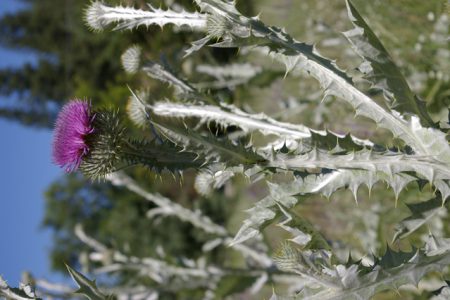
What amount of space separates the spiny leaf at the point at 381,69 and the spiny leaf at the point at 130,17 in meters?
0.66

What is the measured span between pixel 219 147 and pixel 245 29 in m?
0.48

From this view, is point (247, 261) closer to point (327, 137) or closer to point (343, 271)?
point (327, 137)

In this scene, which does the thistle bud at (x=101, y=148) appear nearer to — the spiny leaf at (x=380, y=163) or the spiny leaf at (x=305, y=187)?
the spiny leaf at (x=305, y=187)

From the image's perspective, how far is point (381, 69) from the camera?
7.48ft

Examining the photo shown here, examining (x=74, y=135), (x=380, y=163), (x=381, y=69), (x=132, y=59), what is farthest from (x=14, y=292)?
(x=381, y=69)

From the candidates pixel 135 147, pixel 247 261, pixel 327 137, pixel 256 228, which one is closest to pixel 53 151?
pixel 135 147

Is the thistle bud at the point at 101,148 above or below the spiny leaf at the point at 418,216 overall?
above

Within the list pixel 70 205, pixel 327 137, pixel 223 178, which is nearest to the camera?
A: pixel 327 137

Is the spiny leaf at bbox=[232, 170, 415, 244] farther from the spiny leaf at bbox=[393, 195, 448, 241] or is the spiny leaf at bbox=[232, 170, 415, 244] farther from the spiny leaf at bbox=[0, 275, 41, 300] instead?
the spiny leaf at bbox=[0, 275, 41, 300]

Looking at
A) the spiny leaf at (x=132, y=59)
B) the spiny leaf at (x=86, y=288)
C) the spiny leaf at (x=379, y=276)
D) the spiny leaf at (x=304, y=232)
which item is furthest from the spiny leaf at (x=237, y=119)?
the spiny leaf at (x=86, y=288)

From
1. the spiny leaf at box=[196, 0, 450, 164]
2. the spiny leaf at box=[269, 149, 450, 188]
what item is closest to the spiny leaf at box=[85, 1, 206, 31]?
the spiny leaf at box=[196, 0, 450, 164]

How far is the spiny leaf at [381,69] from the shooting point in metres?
2.22

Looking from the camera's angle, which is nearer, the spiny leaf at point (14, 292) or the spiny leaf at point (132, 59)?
the spiny leaf at point (14, 292)

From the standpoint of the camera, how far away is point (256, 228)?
2.43 metres
